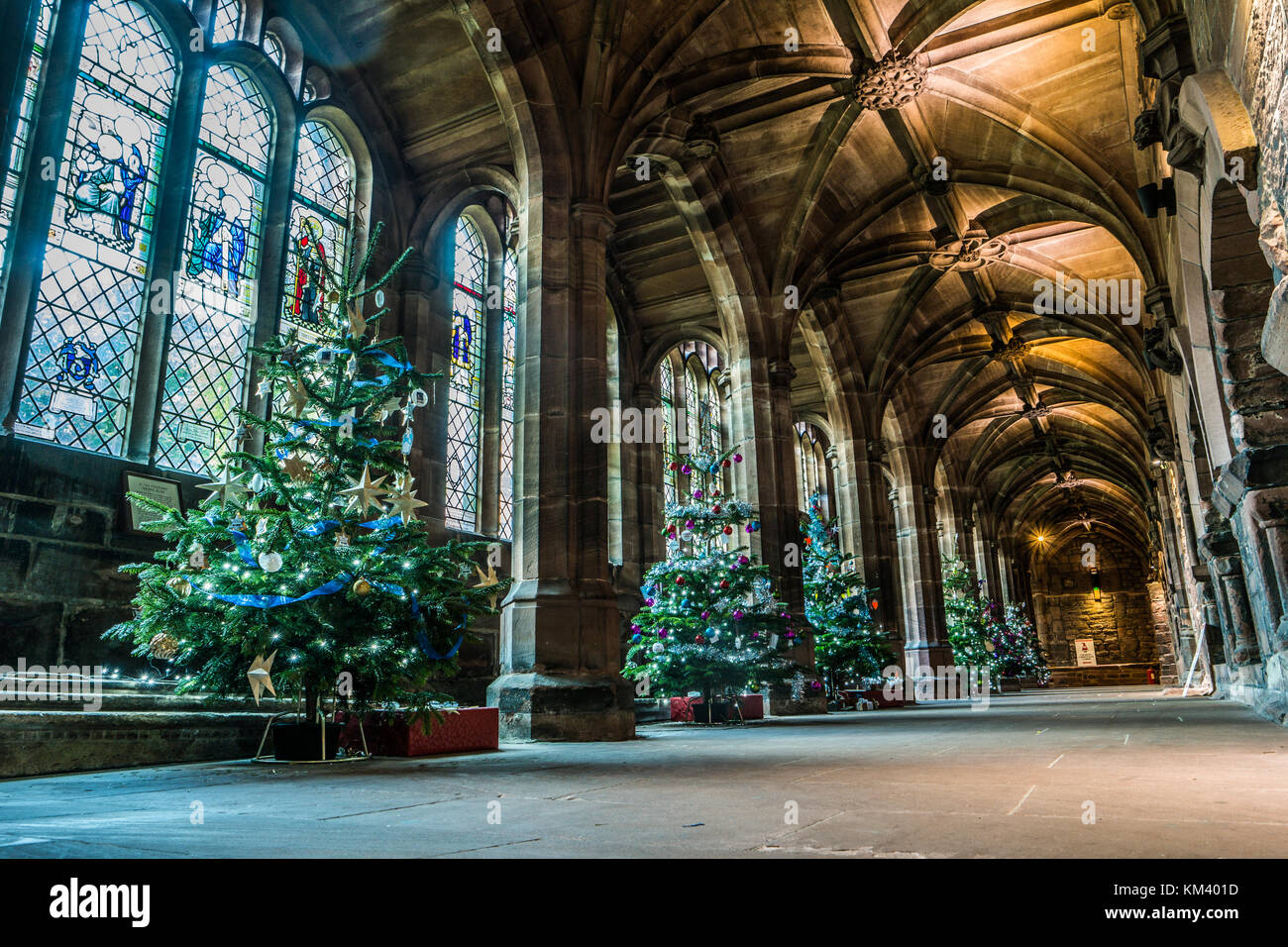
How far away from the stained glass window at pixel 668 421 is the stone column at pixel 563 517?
8.28 meters

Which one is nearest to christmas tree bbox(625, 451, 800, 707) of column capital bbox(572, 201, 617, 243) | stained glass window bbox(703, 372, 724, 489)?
column capital bbox(572, 201, 617, 243)

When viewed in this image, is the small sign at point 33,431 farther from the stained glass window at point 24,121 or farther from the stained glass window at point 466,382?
the stained glass window at point 466,382

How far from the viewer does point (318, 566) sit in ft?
19.1

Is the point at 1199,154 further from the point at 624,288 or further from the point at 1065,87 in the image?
the point at 624,288

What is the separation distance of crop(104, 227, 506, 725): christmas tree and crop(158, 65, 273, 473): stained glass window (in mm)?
3066

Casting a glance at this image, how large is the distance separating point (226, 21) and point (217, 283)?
3639 millimetres

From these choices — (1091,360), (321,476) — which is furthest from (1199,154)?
(1091,360)

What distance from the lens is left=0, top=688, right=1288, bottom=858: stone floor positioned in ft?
7.44

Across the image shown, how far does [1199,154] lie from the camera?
7180 mm

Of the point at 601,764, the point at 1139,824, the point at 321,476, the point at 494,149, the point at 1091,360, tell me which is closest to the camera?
the point at 1139,824

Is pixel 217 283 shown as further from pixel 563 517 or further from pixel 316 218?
pixel 563 517

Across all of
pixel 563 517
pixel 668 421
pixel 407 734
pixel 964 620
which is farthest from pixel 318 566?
pixel 964 620

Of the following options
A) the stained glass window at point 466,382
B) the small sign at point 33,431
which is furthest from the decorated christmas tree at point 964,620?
the small sign at point 33,431

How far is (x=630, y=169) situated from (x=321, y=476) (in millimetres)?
10557
